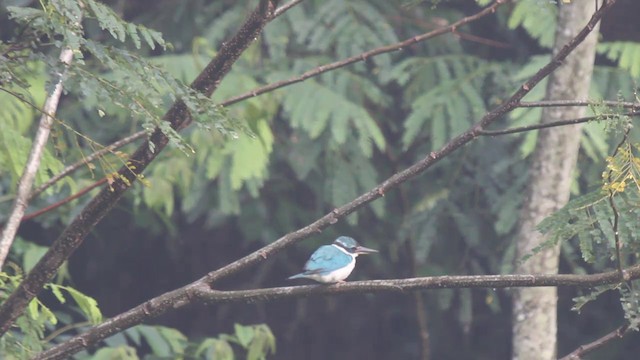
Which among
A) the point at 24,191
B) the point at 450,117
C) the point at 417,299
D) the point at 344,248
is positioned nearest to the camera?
the point at 24,191

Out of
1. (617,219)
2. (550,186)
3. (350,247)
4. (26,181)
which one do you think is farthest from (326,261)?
(617,219)

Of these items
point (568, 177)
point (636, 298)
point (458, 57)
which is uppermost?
point (458, 57)

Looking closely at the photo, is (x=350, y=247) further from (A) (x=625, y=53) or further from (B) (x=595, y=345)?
(A) (x=625, y=53)

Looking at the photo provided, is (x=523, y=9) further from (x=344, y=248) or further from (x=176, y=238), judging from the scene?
(x=176, y=238)

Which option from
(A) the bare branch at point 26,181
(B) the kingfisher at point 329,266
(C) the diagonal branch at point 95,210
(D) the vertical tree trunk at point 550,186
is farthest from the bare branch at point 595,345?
(D) the vertical tree trunk at point 550,186

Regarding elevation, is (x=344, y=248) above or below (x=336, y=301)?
below

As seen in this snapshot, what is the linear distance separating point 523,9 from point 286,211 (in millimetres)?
1986

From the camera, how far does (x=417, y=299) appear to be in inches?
296

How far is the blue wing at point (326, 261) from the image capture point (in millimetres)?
4168

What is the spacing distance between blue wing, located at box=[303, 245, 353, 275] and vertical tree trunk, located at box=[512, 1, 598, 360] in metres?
1.26

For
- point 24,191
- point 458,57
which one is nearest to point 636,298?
point 24,191

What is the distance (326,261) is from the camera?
4258mm

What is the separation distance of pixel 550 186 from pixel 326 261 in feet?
5.11

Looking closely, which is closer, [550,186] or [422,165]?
[422,165]
